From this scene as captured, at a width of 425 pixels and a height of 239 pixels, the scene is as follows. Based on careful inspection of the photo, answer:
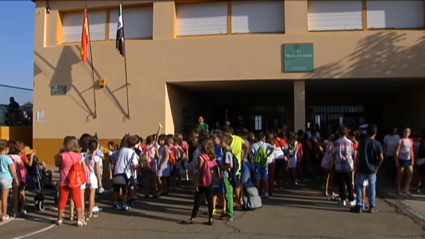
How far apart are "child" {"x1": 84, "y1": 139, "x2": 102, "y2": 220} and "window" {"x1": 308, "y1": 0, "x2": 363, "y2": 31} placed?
8753mm

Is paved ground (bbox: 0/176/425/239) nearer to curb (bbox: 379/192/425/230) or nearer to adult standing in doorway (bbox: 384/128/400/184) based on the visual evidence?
curb (bbox: 379/192/425/230)

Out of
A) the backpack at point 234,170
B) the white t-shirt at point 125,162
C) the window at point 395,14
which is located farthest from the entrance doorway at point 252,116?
the white t-shirt at point 125,162

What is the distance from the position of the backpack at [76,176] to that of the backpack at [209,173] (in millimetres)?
2180

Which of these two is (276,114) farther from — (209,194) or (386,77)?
(209,194)

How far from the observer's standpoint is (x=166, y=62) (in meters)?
15.1

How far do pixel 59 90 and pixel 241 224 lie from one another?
10474 millimetres

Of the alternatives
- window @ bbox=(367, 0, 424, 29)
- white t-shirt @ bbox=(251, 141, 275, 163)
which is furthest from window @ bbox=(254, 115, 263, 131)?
white t-shirt @ bbox=(251, 141, 275, 163)

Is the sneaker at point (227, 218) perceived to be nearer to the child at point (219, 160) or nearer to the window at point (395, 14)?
the child at point (219, 160)

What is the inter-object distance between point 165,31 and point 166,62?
3.49 feet

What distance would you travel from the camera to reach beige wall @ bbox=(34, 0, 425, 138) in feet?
46.6

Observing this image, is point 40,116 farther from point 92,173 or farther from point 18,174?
point 92,173

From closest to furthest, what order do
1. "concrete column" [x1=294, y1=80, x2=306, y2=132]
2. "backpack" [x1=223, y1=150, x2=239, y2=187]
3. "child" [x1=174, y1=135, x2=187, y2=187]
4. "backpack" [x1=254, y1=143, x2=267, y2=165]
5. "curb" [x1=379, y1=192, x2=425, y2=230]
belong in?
1. "curb" [x1=379, y1=192, x2=425, y2=230]
2. "backpack" [x1=223, y1=150, x2=239, y2=187]
3. "backpack" [x1=254, y1=143, x2=267, y2=165]
4. "child" [x1=174, y1=135, x2=187, y2=187]
5. "concrete column" [x1=294, y1=80, x2=306, y2=132]

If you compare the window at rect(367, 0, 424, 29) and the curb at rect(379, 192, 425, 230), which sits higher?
the window at rect(367, 0, 424, 29)

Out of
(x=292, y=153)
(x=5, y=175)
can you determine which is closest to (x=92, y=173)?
(x=5, y=175)
